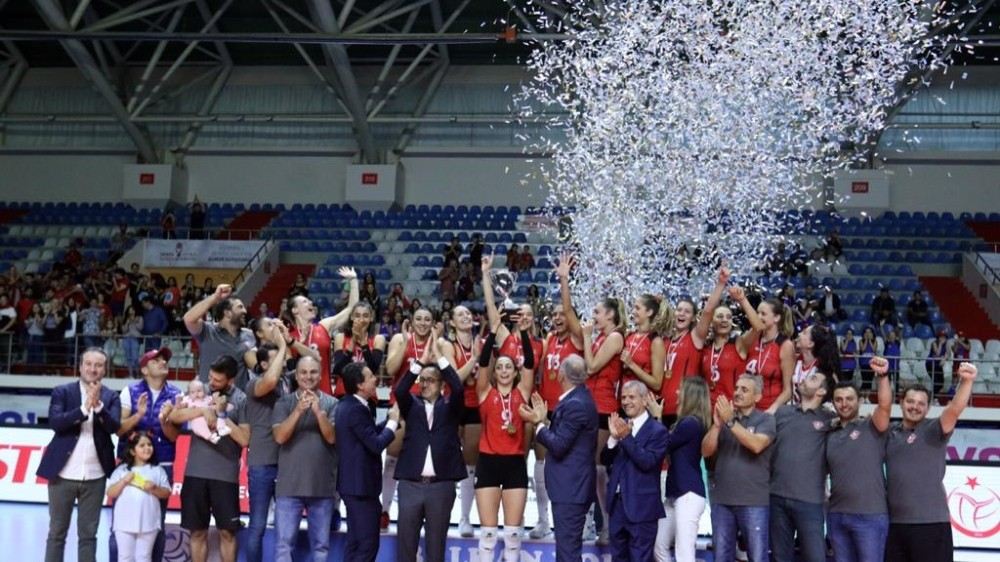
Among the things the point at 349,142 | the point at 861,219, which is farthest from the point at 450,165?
the point at 861,219

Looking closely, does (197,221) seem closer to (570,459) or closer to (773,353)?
(570,459)

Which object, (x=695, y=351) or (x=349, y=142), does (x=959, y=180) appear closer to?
(x=349, y=142)

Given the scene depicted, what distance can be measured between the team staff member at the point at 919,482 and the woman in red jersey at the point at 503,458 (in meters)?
2.67

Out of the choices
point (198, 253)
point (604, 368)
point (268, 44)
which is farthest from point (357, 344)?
point (268, 44)

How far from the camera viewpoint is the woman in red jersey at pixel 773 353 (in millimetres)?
8539

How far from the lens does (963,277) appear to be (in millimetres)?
23812

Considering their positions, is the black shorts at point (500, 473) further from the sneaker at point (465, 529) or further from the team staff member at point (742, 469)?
the team staff member at point (742, 469)

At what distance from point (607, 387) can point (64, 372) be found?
12.7 meters

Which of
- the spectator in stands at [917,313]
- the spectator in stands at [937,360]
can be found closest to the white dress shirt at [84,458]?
the spectator in stands at [937,360]

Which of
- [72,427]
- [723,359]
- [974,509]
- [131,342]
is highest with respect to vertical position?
[131,342]

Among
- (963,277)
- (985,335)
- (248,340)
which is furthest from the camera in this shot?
(963,277)

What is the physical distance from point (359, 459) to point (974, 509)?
5.87 meters

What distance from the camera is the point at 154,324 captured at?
742 inches

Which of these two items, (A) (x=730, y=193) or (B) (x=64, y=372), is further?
(B) (x=64, y=372)
